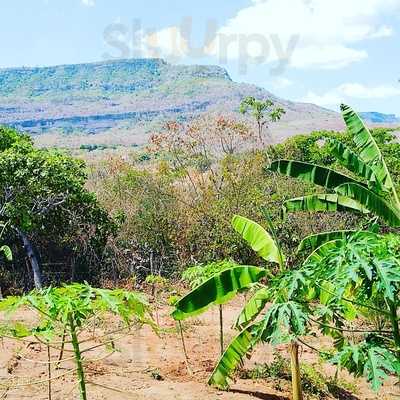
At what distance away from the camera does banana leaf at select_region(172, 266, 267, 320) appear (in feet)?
20.5

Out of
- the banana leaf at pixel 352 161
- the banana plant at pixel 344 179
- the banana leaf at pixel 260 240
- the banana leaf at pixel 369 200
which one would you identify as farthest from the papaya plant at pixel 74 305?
the banana leaf at pixel 352 161

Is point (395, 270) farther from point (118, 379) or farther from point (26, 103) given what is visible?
point (26, 103)

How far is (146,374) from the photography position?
8.51 metres

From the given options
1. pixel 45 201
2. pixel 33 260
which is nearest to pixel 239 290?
pixel 45 201

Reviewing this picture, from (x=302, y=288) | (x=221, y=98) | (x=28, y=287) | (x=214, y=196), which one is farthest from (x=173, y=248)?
(x=221, y=98)

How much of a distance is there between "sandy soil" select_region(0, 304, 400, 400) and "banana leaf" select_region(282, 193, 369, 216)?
7.84ft

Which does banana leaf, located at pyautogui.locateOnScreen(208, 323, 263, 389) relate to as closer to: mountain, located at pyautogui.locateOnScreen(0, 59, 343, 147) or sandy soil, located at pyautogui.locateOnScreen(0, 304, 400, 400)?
sandy soil, located at pyautogui.locateOnScreen(0, 304, 400, 400)

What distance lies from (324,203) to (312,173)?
0.44 meters

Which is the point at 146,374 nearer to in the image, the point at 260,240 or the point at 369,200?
the point at 260,240

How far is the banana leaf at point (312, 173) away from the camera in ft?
23.6

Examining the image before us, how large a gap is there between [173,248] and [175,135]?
5.13 metres

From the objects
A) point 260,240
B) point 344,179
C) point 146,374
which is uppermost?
point 344,179

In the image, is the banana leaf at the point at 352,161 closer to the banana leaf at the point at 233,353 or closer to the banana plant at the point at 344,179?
the banana plant at the point at 344,179

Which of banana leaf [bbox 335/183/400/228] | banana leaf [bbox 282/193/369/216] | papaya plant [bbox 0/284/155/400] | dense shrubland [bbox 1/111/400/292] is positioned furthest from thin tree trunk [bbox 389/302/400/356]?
dense shrubland [bbox 1/111/400/292]
